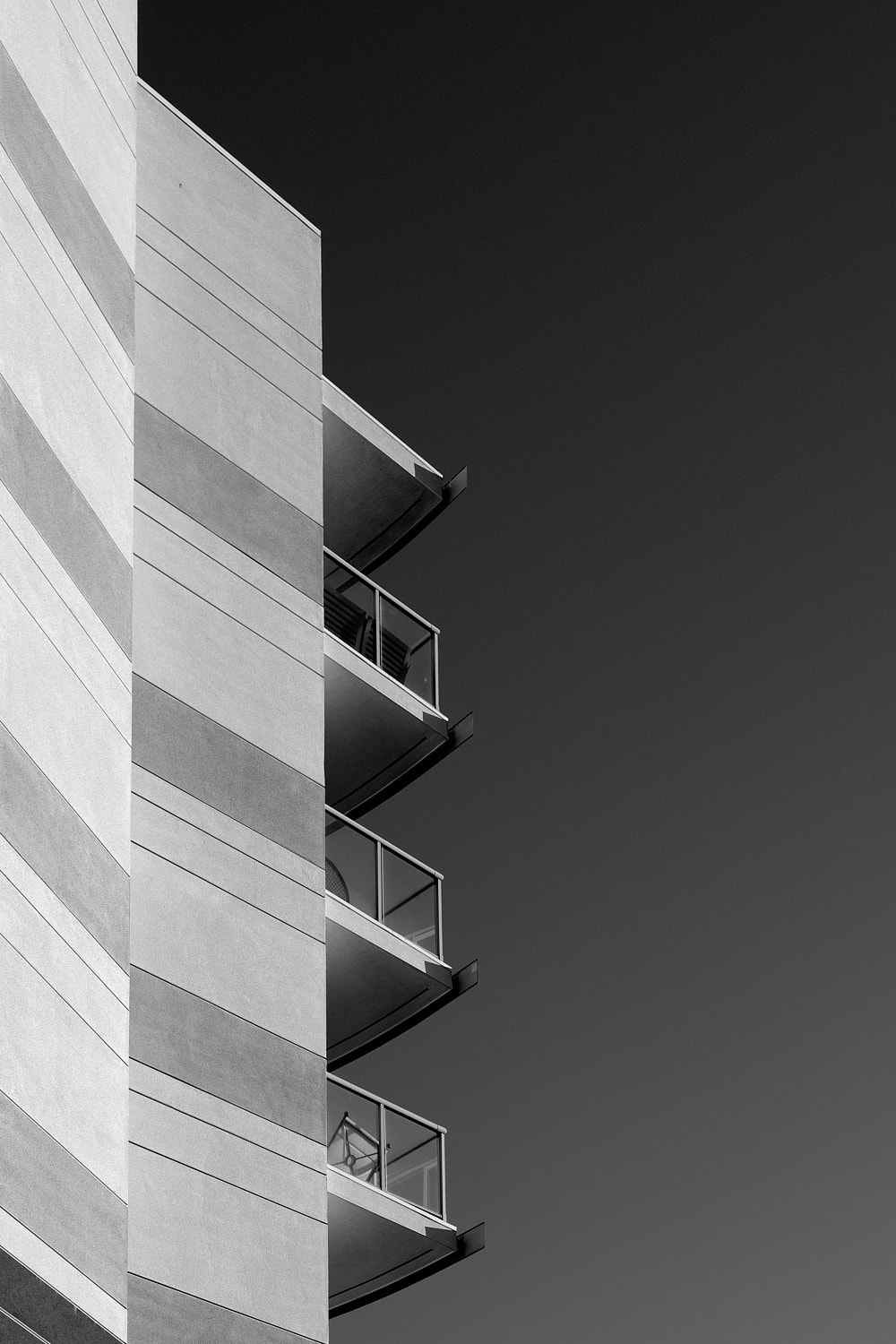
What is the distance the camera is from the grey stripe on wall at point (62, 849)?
13.9 m

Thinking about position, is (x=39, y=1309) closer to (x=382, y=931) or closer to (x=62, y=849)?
(x=62, y=849)

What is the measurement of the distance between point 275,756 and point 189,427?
3.67 m

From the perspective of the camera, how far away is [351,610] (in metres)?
22.6

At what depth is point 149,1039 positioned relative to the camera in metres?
16.8

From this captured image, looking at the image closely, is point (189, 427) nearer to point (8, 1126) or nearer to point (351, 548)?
point (351, 548)

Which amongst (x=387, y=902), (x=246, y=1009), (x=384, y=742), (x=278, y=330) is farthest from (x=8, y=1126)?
(x=278, y=330)

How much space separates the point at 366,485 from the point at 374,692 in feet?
11.7

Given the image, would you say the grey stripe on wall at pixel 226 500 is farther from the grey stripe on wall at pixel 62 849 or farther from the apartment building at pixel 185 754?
the grey stripe on wall at pixel 62 849

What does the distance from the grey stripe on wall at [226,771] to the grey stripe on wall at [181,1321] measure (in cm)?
467

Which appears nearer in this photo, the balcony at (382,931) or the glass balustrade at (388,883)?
the balcony at (382,931)

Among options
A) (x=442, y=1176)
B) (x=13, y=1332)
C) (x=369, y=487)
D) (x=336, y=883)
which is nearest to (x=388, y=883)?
(x=336, y=883)

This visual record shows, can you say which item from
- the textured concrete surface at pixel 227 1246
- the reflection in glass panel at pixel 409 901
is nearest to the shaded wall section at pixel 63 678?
the textured concrete surface at pixel 227 1246

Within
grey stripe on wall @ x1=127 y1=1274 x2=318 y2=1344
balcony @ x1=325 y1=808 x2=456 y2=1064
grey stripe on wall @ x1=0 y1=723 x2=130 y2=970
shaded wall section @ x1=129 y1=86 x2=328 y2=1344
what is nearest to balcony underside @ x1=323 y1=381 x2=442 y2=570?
shaded wall section @ x1=129 y1=86 x2=328 y2=1344

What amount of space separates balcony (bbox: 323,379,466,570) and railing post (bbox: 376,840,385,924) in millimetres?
5233
